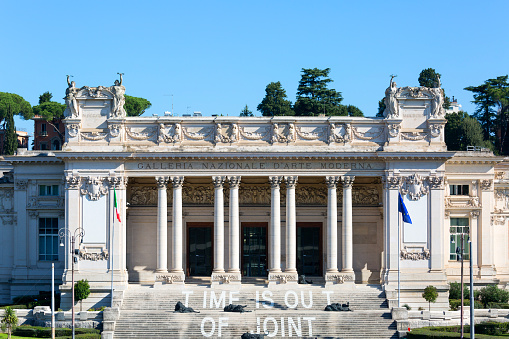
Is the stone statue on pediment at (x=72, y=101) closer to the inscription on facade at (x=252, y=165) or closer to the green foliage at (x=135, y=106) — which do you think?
the inscription on facade at (x=252, y=165)

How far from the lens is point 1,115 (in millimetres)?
142875

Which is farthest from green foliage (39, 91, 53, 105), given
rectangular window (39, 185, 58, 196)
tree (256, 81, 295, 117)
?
rectangular window (39, 185, 58, 196)

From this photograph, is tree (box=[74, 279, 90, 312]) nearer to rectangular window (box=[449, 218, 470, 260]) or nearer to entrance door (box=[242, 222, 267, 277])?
entrance door (box=[242, 222, 267, 277])

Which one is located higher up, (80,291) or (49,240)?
(49,240)

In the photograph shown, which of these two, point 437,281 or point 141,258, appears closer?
point 437,281

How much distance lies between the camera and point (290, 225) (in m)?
77.1

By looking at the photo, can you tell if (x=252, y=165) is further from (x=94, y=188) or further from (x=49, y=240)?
(x=49, y=240)

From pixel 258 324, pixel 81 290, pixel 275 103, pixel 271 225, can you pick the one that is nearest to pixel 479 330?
pixel 258 324

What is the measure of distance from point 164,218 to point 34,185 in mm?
12997

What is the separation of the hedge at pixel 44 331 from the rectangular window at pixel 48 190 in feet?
54.3

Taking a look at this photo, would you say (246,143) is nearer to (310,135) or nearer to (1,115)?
(310,135)

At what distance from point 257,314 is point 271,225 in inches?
362

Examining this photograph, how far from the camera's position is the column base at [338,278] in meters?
76.0

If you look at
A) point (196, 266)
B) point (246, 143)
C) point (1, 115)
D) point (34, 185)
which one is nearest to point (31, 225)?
point (34, 185)
